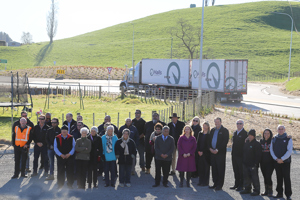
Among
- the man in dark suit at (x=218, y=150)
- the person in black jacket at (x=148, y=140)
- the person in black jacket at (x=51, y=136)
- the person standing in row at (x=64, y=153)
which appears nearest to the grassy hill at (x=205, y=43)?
the person in black jacket at (x=148, y=140)

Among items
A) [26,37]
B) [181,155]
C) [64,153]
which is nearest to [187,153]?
[181,155]

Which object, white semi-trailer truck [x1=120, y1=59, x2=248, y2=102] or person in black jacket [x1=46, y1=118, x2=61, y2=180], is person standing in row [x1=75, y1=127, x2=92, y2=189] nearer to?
person in black jacket [x1=46, y1=118, x2=61, y2=180]

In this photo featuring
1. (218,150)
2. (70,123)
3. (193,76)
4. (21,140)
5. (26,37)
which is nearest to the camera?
(218,150)

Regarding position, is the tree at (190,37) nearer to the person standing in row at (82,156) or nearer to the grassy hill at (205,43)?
the grassy hill at (205,43)

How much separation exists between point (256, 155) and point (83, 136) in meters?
4.42

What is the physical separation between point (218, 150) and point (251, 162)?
0.92 metres

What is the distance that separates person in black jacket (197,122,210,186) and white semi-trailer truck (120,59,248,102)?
2168 cm

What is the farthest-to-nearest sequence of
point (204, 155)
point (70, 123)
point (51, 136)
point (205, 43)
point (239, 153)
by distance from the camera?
1. point (205, 43)
2. point (70, 123)
3. point (51, 136)
4. point (204, 155)
5. point (239, 153)

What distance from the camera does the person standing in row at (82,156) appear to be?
941 centimetres

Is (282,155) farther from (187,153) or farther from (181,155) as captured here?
(181,155)

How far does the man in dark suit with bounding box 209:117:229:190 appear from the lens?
9.52 meters

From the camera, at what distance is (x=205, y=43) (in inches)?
4114

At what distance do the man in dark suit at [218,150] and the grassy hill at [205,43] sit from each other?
74.9m

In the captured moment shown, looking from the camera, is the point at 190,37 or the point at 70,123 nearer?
the point at 70,123
